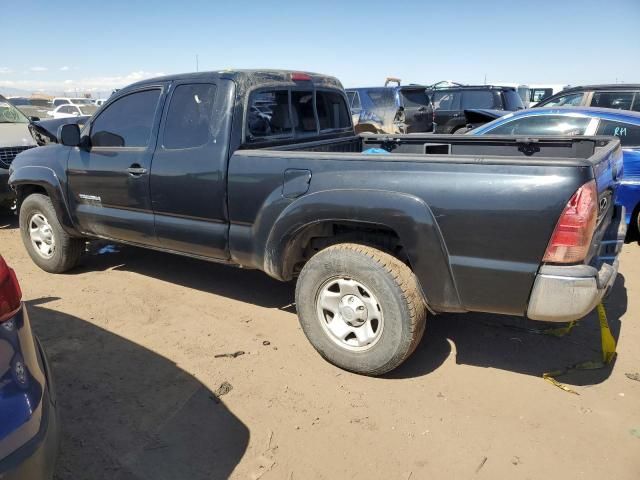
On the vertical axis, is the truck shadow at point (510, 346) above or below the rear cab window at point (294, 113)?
below

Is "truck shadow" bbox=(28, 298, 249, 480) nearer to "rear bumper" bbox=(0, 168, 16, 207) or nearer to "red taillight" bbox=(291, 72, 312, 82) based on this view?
"red taillight" bbox=(291, 72, 312, 82)

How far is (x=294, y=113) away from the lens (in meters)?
4.11

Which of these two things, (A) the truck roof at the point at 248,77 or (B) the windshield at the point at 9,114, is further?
(B) the windshield at the point at 9,114

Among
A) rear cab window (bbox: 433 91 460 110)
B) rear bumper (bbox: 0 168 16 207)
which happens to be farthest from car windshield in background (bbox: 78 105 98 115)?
rear bumper (bbox: 0 168 16 207)

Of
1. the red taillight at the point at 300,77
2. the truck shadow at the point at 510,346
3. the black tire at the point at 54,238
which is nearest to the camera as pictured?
the truck shadow at the point at 510,346

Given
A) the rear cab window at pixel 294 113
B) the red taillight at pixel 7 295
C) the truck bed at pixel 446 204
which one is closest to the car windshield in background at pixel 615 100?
the rear cab window at pixel 294 113

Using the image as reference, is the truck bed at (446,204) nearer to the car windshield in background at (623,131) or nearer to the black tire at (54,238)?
the black tire at (54,238)

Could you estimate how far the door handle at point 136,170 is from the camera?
154 inches

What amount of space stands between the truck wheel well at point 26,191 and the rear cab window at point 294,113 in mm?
2607

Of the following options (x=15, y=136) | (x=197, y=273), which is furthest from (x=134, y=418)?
(x=15, y=136)

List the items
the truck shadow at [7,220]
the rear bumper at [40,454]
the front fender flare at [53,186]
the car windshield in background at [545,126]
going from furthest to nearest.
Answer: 1. the truck shadow at [7,220]
2. the car windshield in background at [545,126]
3. the front fender flare at [53,186]
4. the rear bumper at [40,454]

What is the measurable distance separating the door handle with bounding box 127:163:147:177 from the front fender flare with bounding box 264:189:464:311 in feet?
5.16

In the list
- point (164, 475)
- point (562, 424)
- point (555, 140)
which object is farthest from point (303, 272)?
point (555, 140)

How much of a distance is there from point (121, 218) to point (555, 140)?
376 centimetres
